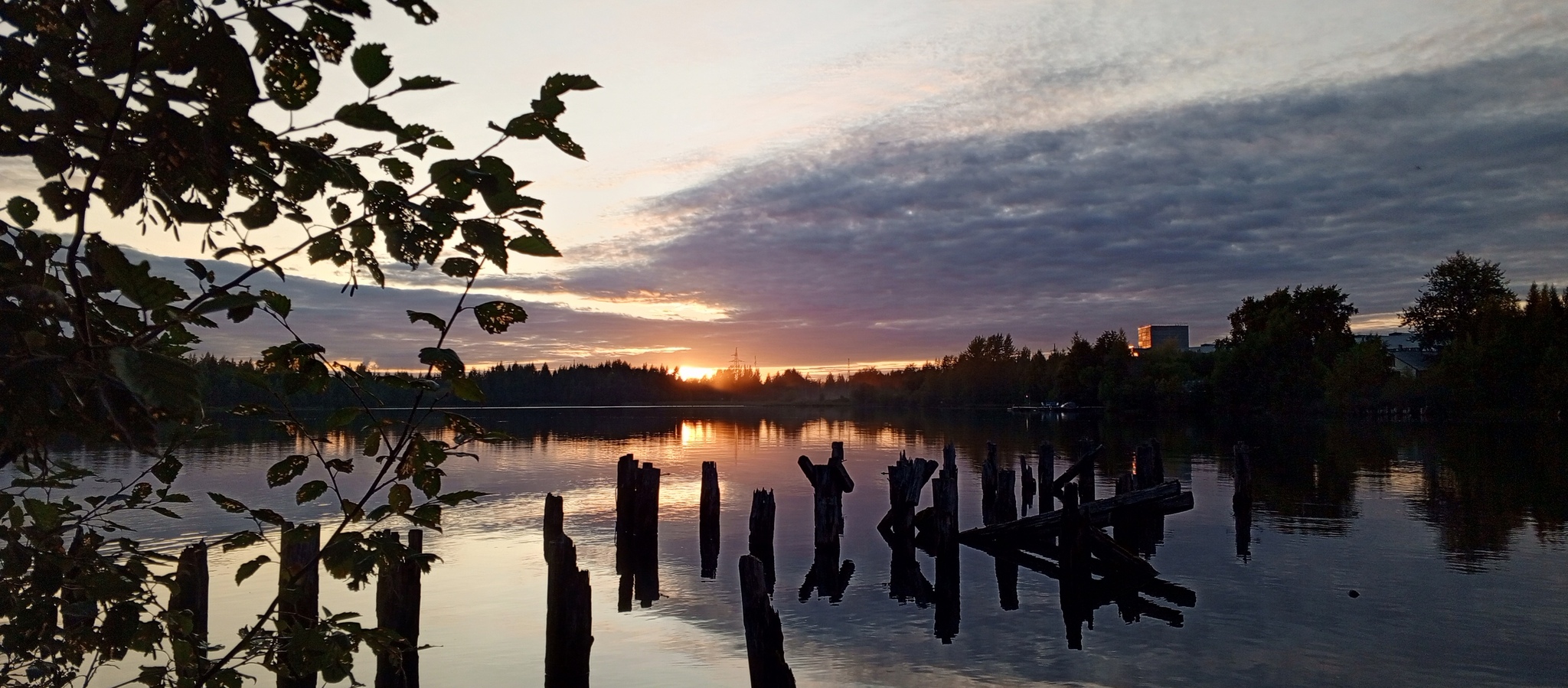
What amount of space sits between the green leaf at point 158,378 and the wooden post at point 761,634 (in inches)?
289

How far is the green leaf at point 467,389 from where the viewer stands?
2053 mm

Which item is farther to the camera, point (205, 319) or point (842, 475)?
point (842, 475)

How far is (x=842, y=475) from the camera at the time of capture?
64.2ft

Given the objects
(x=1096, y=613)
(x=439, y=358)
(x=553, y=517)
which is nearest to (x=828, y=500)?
(x=553, y=517)

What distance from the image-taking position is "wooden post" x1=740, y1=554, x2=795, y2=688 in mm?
8453

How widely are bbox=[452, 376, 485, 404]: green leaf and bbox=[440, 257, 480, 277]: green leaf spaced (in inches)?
9.6

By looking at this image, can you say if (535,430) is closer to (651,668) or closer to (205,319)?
(651,668)

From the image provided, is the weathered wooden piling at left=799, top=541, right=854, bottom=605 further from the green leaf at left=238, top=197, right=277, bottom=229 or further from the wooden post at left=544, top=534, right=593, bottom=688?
the green leaf at left=238, top=197, right=277, bottom=229

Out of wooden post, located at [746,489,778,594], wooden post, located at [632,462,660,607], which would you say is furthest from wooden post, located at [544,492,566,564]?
wooden post, located at [746,489,778,594]

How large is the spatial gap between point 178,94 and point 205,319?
20.9 inches

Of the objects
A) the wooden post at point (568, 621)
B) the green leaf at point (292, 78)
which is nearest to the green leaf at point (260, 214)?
the green leaf at point (292, 78)

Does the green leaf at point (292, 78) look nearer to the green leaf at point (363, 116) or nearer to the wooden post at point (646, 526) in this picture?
the green leaf at point (363, 116)

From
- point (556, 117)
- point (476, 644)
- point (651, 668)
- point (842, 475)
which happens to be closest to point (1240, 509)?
point (842, 475)

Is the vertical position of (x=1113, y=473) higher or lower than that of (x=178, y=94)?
lower
